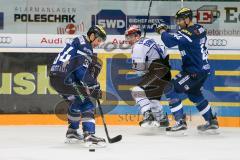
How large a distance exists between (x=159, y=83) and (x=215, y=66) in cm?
87

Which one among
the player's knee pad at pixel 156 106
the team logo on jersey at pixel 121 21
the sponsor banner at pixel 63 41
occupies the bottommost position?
the player's knee pad at pixel 156 106

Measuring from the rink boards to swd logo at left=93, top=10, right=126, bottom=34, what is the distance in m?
0.35

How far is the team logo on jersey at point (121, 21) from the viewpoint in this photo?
846 centimetres

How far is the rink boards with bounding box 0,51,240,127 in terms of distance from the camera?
8.23 m

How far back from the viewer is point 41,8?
8.39 metres

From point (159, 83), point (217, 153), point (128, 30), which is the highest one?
point (128, 30)

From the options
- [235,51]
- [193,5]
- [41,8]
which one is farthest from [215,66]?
[41,8]

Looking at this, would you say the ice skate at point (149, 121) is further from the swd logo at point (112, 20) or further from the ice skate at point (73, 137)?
the swd logo at point (112, 20)

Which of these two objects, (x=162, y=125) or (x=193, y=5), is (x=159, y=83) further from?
(x=193, y=5)

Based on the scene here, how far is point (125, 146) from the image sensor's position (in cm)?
652

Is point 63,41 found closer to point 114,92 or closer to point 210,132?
point 114,92

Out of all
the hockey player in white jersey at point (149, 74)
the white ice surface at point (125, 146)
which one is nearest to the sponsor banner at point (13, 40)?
the white ice surface at point (125, 146)

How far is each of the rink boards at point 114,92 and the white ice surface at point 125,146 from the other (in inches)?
12.4

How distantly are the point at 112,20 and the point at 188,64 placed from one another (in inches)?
57.7
